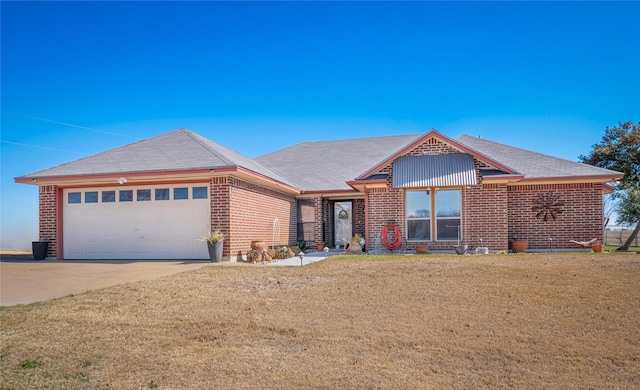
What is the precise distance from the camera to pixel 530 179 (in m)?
16.4

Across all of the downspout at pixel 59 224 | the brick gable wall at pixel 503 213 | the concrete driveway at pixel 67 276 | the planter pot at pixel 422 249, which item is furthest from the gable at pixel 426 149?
the downspout at pixel 59 224

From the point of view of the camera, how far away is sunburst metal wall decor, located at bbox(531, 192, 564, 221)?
1655cm


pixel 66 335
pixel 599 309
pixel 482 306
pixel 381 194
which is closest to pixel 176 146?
pixel 381 194

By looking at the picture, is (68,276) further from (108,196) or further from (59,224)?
(59,224)

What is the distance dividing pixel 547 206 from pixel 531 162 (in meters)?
2.45

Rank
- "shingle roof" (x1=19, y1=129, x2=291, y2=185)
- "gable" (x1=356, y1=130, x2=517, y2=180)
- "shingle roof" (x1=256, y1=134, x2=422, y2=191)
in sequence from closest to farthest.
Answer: "shingle roof" (x1=19, y1=129, x2=291, y2=185), "gable" (x1=356, y1=130, x2=517, y2=180), "shingle roof" (x1=256, y1=134, x2=422, y2=191)

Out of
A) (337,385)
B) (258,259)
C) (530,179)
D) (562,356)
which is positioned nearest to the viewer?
(337,385)

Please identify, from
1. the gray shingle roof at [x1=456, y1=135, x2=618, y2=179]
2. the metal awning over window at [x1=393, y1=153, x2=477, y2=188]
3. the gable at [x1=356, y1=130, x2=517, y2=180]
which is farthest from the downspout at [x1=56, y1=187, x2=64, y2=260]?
the gray shingle roof at [x1=456, y1=135, x2=618, y2=179]

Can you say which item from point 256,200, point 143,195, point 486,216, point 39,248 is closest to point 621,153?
point 486,216

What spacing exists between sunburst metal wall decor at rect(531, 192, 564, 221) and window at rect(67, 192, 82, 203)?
53.2 ft

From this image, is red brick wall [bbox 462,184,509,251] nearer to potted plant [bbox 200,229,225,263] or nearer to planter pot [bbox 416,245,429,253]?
planter pot [bbox 416,245,429,253]

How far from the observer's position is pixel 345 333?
651cm

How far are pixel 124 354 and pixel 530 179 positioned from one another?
14.8 meters

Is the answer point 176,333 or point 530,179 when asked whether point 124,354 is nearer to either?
point 176,333
